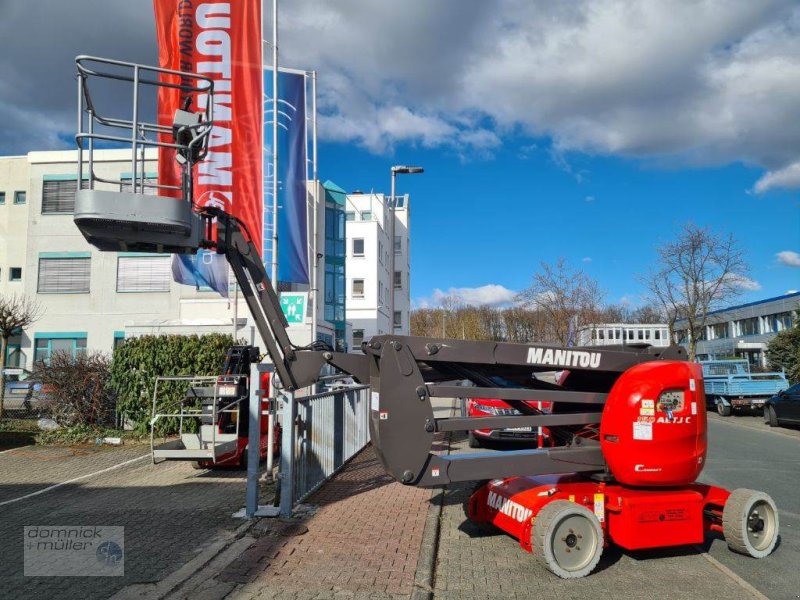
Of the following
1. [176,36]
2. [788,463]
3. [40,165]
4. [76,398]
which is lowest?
[788,463]

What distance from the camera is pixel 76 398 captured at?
13.2 metres

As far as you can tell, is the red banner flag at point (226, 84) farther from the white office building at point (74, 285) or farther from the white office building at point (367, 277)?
the white office building at point (367, 277)

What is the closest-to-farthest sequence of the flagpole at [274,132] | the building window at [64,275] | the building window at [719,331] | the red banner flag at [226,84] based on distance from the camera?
the red banner flag at [226,84] < the flagpole at [274,132] < the building window at [64,275] < the building window at [719,331]

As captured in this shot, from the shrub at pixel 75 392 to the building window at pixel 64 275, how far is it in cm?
1738

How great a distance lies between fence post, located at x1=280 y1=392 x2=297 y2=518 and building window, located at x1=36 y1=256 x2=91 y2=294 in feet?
85.5

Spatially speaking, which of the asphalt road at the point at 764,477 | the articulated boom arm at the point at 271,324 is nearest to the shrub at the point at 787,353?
the asphalt road at the point at 764,477

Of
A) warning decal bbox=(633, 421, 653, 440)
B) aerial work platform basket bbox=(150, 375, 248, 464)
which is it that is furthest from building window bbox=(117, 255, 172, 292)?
warning decal bbox=(633, 421, 653, 440)

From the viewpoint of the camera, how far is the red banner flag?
13.2m

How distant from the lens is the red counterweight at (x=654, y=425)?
5.43 meters

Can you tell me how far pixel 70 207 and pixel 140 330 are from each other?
16.2 meters

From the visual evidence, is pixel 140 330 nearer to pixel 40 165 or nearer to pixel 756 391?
pixel 40 165

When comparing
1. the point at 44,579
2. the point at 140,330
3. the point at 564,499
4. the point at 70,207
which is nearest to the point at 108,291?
the point at 70,207

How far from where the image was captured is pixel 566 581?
519cm

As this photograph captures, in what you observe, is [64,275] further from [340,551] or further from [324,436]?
[340,551]
